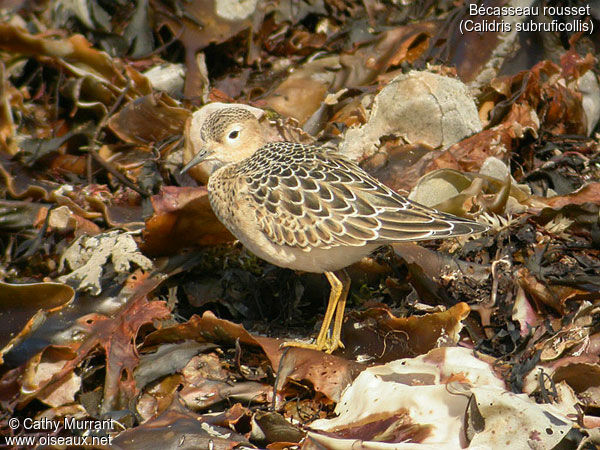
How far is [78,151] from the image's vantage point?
434 centimetres

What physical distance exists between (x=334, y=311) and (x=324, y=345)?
343mm

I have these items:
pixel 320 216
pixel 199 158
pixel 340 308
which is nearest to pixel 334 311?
pixel 340 308

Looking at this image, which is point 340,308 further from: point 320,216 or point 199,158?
point 199,158

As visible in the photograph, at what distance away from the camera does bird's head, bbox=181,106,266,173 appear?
366 centimetres

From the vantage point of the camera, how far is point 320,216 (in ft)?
10.2

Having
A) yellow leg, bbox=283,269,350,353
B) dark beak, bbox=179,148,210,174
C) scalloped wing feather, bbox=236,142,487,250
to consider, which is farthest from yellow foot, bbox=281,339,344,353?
dark beak, bbox=179,148,210,174

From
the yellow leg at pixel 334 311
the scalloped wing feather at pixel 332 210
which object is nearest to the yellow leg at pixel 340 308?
the yellow leg at pixel 334 311

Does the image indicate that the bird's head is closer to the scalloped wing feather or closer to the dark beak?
the dark beak

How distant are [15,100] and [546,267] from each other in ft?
10.7

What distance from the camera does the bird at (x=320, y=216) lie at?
10.1 ft

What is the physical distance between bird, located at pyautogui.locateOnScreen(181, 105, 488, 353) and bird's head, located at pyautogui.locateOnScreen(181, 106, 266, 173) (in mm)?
237

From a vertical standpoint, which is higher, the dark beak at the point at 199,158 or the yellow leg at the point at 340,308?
the dark beak at the point at 199,158

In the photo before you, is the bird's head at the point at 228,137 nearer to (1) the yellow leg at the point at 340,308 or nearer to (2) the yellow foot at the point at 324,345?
(1) the yellow leg at the point at 340,308

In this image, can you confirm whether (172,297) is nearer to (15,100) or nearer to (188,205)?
(188,205)
